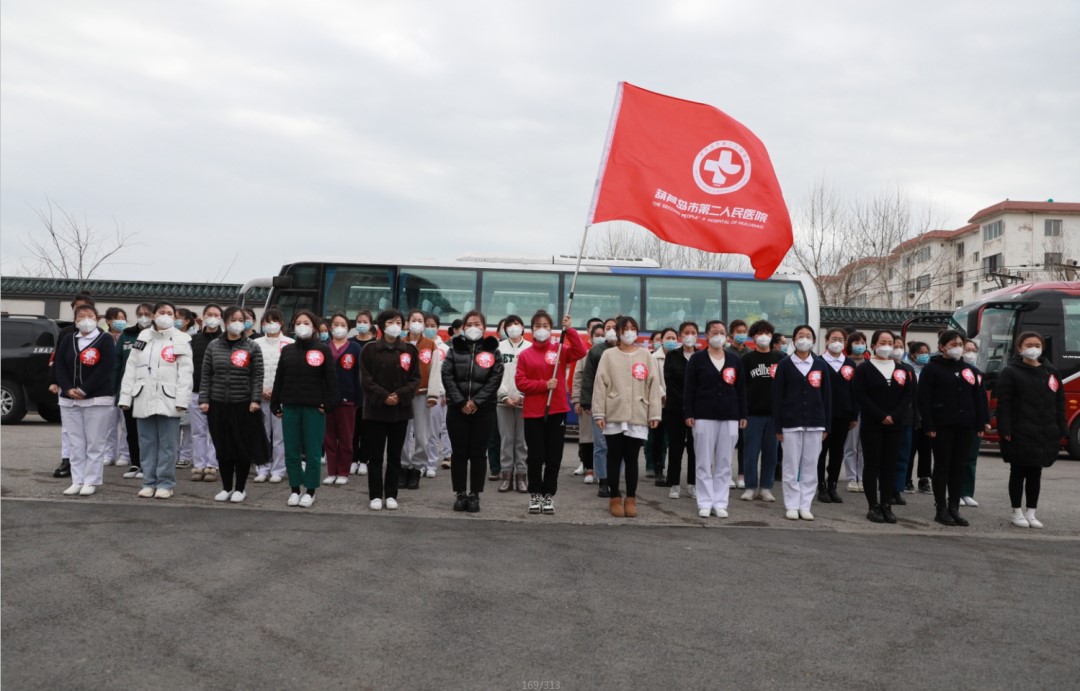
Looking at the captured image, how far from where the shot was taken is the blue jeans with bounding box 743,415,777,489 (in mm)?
9789

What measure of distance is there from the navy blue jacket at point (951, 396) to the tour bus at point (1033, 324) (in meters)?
8.91

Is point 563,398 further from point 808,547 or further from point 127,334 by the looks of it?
point 127,334

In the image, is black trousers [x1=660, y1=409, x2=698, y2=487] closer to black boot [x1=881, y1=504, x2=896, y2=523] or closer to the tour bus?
black boot [x1=881, y1=504, x2=896, y2=523]

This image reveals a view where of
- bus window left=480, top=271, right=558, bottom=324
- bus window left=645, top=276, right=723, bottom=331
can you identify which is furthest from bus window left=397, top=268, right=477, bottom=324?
bus window left=645, top=276, right=723, bottom=331

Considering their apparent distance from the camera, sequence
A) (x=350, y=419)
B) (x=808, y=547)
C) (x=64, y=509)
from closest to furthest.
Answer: (x=808, y=547) → (x=64, y=509) → (x=350, y=419)

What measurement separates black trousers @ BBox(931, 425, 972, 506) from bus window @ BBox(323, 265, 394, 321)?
10.4m

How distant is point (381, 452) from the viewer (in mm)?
8367

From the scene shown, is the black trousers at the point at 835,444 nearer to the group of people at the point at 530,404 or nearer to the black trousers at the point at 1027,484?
the group of people at the point at 530,404

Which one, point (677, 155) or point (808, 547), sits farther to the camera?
point (677, 155)

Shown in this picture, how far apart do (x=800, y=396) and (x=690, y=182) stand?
96.2 inches

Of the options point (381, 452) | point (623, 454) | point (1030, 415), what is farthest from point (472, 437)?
point (1030, 415)

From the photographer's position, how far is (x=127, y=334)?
9.95 meters

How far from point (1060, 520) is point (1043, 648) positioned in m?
5.53

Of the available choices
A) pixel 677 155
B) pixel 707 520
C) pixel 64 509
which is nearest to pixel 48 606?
pixel 64 509
